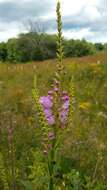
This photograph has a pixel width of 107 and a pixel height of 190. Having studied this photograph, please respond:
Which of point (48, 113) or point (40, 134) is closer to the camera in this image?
point (48, 113)

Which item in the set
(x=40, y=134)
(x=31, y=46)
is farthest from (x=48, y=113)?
(x=31, y=46)

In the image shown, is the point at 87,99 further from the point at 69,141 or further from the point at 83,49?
the point at 83,49

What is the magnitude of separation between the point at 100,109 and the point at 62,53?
720 centimetres

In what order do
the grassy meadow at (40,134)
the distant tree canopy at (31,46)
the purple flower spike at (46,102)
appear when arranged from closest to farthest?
the purple flower spike at (46,102)
the grassy meadow at (40,134)
the distant tree canopy at (31,46)

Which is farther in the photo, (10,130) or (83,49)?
(83,49)

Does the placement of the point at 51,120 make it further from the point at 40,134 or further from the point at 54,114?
the point at 40,134

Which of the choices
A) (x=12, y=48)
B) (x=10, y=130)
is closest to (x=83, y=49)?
(x=12, y=48)

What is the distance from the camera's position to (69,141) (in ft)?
A: 21.4

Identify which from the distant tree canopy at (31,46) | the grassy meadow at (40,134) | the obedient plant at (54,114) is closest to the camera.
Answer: the obedient plant at (54,114)

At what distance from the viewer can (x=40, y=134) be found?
245 inches

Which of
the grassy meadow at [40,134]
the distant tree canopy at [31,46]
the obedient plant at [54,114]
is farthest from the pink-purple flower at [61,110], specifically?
the distant tree canopy at [31,46]

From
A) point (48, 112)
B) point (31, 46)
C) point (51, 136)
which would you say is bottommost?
point (31, 46)

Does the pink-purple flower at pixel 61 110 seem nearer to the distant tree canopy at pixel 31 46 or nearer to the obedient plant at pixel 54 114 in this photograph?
the obedient plant at pixel 54 114

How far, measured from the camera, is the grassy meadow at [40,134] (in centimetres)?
386
